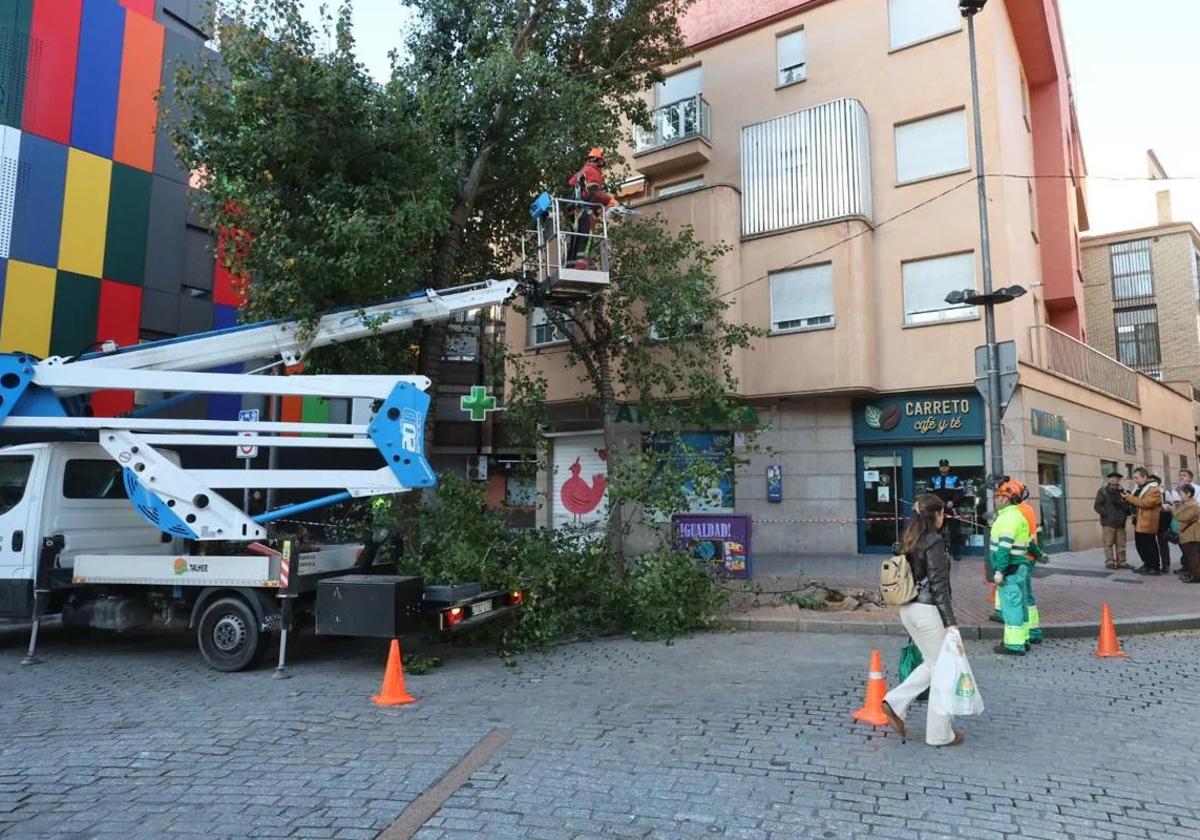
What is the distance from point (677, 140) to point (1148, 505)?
12.2 meters

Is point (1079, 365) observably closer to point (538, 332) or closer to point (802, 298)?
point (802, 298)

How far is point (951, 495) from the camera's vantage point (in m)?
15.9

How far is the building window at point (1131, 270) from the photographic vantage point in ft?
139

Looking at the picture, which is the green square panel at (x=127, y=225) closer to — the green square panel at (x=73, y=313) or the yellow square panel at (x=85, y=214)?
the yellow square panel at (x=85, y=214)

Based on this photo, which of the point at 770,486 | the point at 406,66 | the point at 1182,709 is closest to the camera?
the point at 1182,709

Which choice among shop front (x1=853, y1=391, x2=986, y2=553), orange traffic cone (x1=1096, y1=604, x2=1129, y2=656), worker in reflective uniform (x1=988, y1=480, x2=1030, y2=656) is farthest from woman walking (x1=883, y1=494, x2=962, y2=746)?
shop front (x1=853, y1=391, x2=986, y2=553)

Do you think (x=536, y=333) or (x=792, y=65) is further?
(x=536, y=333)

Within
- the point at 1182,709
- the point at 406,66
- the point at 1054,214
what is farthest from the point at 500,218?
the point at 1054,214

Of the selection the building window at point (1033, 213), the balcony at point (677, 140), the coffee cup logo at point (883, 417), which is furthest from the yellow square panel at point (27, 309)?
the building window at point (1033, 213)

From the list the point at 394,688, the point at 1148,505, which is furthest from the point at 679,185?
the point at 394,688

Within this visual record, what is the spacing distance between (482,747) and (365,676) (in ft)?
8.76

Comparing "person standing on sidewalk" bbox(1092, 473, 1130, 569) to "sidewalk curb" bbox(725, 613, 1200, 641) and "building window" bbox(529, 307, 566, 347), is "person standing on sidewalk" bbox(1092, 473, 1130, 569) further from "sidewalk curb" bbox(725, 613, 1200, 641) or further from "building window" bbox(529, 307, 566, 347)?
"building window" bbox(529, 307, 566, 347)

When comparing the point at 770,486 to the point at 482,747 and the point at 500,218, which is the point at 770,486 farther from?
the point at 482,747

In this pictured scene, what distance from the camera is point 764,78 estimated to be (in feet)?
61.6
